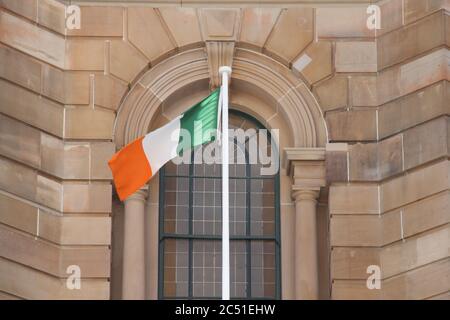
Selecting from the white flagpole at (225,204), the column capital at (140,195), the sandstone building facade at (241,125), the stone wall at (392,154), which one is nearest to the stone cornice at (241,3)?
the sandstone building facade at (241,125)

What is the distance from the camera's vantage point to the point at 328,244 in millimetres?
42594

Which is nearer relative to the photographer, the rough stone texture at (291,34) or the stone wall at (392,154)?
the stone wall at (392,154)

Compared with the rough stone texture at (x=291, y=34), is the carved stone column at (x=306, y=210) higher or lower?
lower

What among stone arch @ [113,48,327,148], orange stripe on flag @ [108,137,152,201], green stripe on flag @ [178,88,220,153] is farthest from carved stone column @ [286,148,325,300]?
orange stripe on flag @ [108,137,152,201]

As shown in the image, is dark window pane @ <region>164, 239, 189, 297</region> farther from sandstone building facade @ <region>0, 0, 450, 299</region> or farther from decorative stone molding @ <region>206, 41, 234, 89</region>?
decorative stone molding @ <region>206, 41, 234, 89</region>

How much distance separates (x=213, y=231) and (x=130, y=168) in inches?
108

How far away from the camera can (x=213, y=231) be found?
43.1m

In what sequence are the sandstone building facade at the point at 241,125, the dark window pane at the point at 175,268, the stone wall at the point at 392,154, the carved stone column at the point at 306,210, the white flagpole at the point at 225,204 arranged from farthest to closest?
the dark window pane at the point at 175,268
the carved stone column at the point at 306,210
the sandstone building facade at the point at 241,125
the stone wall at the point at 392,154
the white flagpole at the point at 225,204

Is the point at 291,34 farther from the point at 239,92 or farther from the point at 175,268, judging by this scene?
the point at 175,268

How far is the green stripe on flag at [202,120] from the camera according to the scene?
40.5m

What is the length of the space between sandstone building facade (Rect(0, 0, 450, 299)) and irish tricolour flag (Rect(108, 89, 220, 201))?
4.87ft

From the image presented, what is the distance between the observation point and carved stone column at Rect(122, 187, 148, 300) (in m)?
41.9

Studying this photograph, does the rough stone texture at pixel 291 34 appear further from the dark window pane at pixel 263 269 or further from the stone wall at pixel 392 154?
the dark window pane at pixel 263 269
